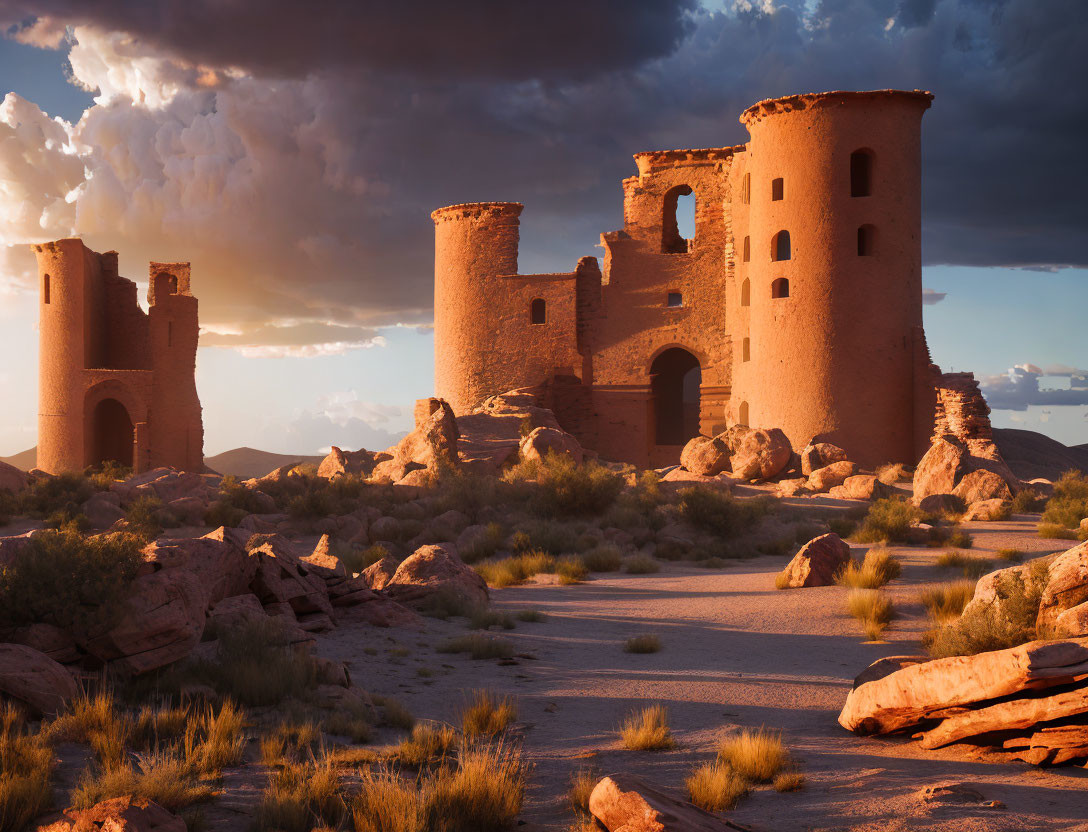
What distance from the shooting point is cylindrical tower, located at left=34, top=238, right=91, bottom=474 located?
30.3 meters

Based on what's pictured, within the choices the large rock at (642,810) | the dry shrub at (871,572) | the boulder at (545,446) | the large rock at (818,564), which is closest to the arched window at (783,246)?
the boulder at (545,446)

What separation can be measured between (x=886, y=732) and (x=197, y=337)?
97.3 ft

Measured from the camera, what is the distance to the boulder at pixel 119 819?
4215 millimetres

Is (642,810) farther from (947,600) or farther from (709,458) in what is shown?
(709,458)

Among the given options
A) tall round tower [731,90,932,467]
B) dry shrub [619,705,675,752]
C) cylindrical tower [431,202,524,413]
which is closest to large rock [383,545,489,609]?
dry shrub [619,705,675,752]

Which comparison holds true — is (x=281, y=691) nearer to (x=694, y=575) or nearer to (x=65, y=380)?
(x=694, y=575)

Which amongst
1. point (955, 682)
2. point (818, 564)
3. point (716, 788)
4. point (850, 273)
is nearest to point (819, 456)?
point (850, 273)

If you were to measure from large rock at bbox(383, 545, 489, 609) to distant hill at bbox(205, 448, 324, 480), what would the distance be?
168 feet

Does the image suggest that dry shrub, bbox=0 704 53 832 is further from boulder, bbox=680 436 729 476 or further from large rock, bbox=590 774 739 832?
boulder, bbox=680 436 729 476

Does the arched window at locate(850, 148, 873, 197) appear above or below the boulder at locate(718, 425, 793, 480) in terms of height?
above

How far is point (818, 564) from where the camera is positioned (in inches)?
456

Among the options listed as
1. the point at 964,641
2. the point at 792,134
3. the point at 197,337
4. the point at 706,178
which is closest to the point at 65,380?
the point at 197,337

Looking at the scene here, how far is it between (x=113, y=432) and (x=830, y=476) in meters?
24.1

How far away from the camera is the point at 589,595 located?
12.0 m
